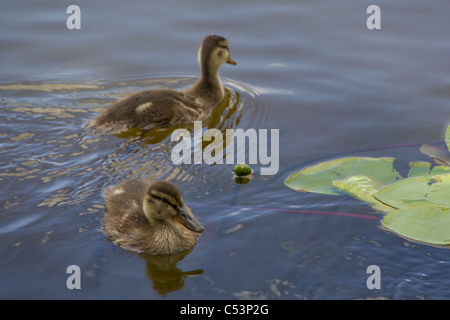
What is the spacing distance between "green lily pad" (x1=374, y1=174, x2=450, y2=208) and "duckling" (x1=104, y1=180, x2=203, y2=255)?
4.37ft

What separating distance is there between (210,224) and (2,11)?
15.8 ft

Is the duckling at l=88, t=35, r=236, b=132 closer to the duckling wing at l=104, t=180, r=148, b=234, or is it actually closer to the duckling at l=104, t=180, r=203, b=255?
the duckling wing at l=104, t=180, r=148, b=234

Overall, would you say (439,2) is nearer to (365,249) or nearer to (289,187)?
(289,187)

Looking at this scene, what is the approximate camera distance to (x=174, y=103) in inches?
232

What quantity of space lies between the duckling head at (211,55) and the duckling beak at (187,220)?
8.25 feet

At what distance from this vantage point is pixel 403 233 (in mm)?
4148

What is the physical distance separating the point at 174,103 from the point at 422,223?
2602 millimetres

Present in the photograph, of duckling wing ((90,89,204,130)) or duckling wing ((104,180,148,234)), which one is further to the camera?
duckling wing ((90,89,204,130))

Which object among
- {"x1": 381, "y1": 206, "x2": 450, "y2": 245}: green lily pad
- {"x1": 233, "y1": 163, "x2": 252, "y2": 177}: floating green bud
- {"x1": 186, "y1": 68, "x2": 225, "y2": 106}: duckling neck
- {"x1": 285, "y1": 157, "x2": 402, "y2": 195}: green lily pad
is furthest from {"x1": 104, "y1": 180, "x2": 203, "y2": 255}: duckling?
{"x1": 186, "y1": 68, "x2": 225, "y2": 106}: duckling neck

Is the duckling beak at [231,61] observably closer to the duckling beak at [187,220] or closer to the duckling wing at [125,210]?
the duckling wing at [125,210]

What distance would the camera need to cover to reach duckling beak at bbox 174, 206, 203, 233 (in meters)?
4.06

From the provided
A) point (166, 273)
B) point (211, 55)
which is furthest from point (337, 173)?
point (211, 55)
